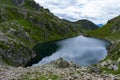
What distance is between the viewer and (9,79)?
35.8 metres

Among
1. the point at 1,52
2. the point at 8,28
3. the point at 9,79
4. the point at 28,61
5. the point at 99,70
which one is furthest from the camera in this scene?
the point at 8,28

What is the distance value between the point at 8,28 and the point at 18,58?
74.9 metres

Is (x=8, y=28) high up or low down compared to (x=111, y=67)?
up

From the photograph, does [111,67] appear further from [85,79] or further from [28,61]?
[28,61]

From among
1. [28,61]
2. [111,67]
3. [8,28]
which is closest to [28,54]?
[28,61]

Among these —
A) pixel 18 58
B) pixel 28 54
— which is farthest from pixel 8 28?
pixel 18 58

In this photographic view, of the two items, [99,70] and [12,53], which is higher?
[12,53]

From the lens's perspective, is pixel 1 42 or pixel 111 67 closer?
pixel 111 67

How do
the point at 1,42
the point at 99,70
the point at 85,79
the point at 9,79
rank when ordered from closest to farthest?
the point at 85,79, the point at 9,79, the point at 99,70, the point at 1,42

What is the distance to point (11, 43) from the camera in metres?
132

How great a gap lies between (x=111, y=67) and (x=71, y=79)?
37.1ft

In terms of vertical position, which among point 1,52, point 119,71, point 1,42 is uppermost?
point 1,42

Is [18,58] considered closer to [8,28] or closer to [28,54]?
[28,54]

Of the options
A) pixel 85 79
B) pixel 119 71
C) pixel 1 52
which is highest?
pixel 1 52
